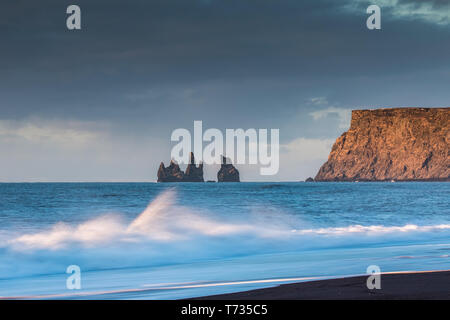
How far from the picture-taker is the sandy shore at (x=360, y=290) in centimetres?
806

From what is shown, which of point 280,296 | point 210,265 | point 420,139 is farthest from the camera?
point 420,139

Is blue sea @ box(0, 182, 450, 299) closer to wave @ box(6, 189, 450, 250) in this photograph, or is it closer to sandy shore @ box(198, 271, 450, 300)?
wave @ box(6, 189, 450, 250)

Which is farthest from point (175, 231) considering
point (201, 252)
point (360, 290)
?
point (360, 290)

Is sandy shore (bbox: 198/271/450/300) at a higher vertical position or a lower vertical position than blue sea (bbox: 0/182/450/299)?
higher

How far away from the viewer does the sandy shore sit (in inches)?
317

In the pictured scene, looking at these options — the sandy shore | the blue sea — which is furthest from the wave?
the sandy shore

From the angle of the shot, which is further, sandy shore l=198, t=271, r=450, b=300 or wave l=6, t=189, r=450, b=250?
wave l=6, t=189, r=450, b=250

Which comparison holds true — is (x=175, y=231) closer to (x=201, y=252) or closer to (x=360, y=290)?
(x=201, y=252)

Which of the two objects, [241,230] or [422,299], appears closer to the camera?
[422,299]

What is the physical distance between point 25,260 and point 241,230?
1109 cm

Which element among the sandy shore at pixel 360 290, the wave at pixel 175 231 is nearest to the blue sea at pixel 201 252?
the wave at pixel 175 231

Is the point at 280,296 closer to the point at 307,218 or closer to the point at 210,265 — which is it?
the point at 210,265
